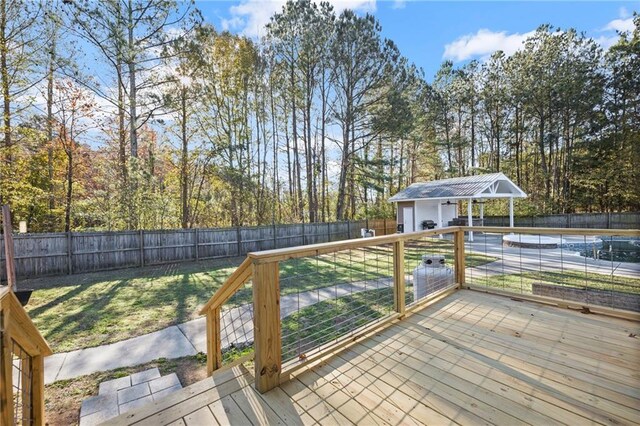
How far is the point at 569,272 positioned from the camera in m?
6.59

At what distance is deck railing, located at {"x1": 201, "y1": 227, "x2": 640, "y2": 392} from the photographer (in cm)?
182

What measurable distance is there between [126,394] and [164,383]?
1.04 feet

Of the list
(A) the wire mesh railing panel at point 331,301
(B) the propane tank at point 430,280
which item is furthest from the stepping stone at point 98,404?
(B) the propane tank at point 430,280

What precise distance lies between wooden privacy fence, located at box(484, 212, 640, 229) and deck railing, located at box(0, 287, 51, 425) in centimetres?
1961

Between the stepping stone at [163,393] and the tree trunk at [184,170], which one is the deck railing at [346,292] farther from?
the tree trunk at [184,170]

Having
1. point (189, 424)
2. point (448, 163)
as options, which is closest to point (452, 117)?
point (448, 163)

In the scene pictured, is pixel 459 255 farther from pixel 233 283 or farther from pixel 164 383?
pixel 164 383

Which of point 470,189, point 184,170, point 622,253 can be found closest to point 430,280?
point 622,253

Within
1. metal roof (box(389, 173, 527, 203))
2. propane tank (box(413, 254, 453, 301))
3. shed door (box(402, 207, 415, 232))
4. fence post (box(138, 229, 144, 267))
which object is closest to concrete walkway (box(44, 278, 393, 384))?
propane tank (box(413, 254, 453, 301))

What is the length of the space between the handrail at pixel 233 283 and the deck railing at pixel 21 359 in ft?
3.40

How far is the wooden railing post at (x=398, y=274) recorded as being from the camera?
110 inches

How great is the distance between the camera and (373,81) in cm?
1398

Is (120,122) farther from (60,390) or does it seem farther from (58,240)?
(60,390)

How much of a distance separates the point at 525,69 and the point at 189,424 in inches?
887
